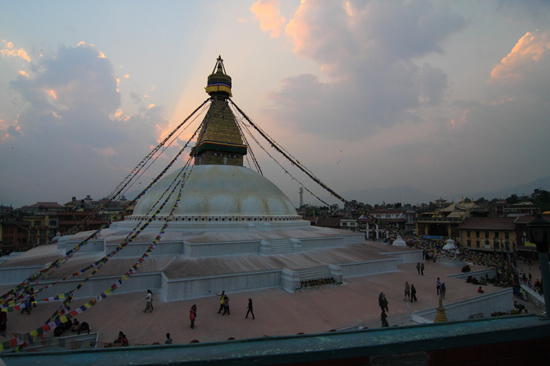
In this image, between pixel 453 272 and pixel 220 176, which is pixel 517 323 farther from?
pixel 220 176

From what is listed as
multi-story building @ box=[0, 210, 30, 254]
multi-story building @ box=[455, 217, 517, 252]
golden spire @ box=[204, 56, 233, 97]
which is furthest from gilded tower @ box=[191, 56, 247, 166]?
multi-story building @ box=[455, 217, 517, 252]

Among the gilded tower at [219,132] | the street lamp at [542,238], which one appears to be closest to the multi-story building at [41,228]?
the gilded tower at [219,132]

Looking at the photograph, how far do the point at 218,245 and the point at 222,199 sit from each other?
401 cm

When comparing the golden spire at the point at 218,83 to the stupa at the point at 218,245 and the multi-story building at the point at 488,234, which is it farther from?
the multi-story building at the point at 488,234

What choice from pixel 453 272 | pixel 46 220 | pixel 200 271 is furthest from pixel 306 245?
pixel 46 220

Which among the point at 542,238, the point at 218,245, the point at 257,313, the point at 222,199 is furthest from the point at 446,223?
the point at 542,238

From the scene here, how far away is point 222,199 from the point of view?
51.3 ft

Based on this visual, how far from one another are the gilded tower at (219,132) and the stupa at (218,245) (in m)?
0.07

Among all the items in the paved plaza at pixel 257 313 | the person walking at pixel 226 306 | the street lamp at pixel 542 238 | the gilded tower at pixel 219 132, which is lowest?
the paved plaza at pixel 257 313

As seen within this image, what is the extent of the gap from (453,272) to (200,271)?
429 inches

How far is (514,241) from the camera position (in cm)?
2305

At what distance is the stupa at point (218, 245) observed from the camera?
9.97 meters

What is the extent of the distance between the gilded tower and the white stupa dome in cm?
126

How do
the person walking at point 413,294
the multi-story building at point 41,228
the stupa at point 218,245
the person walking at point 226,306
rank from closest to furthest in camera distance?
1. the person walking at point 226,306
2. the person walking at point 413,294
3. the stupa at point 218,245
4. the multi-story building at point 41,228
